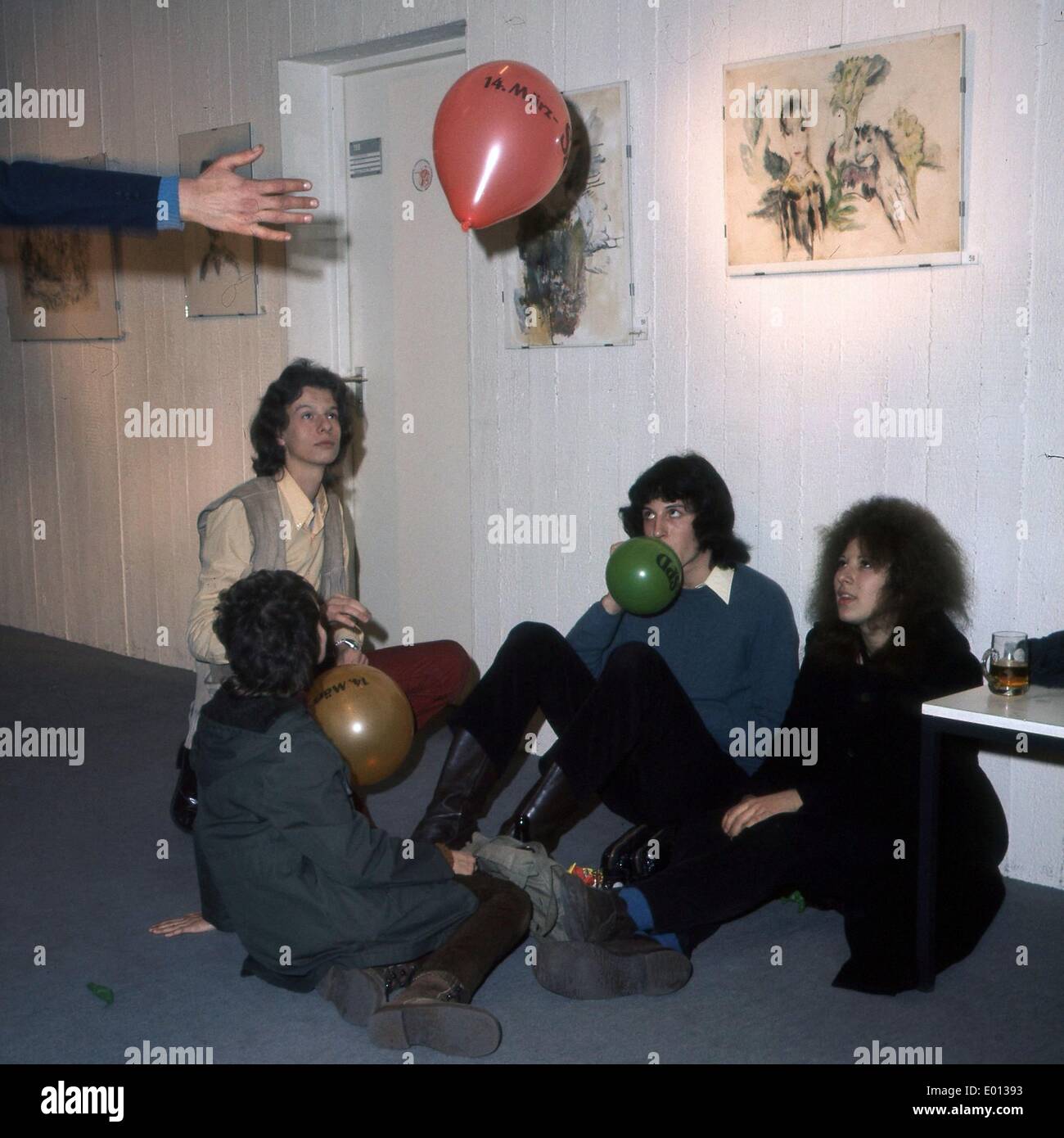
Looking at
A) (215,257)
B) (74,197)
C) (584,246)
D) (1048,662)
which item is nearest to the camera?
(74,197)

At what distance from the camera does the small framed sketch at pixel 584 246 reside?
338 centimetres

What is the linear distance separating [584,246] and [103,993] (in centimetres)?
223

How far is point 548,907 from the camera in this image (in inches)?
94.4

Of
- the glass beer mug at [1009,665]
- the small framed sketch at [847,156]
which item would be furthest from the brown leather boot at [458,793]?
the small framed sketch at [847,156]

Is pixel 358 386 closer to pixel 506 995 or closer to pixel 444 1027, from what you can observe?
pixel 506 995

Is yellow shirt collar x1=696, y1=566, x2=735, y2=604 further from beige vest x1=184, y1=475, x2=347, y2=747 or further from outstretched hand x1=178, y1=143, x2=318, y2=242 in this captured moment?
outstretched hand x1=178, y1=143, x2=318, y2=242

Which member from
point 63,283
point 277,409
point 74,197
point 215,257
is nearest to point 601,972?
point 74,197

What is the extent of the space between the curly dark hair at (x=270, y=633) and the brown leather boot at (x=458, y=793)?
0.59 m

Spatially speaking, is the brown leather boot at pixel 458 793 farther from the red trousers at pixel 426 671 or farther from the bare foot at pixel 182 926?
the bare foot at pixel 182 926

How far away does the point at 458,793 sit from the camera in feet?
9.30
